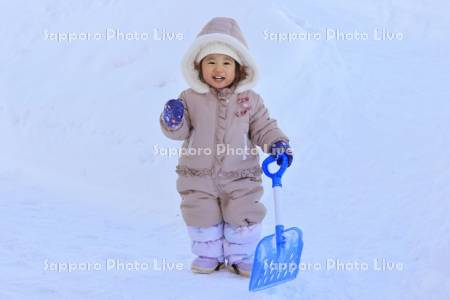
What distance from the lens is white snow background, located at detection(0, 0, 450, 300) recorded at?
338 centimetres

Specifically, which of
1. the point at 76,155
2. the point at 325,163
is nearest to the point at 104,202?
the point at 76,155

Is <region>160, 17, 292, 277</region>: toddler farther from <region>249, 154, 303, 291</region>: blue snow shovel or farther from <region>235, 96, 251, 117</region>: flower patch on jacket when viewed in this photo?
<region>249, 154, 303, 291</region>: blue snow shovel

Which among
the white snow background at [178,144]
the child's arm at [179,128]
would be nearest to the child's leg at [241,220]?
the white snow background at [178,144]

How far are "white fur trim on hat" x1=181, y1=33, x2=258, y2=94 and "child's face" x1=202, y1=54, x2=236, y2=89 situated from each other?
5 cm

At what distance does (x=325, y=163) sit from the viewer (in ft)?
16.3

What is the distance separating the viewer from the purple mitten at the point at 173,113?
10.4 feet

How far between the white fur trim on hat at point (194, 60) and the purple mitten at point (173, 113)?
0.64 feet

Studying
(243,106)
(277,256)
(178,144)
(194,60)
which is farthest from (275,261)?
(178,144)

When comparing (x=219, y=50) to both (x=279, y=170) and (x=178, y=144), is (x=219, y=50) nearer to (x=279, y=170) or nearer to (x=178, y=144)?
(x=279, y=170)

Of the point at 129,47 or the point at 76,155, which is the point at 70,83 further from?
the point at 76,155

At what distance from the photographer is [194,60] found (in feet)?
11.1

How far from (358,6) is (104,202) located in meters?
4.82

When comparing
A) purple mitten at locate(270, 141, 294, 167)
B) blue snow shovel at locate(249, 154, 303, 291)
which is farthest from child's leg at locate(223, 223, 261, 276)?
purple mitten at locate(270, 141, 294, 167)

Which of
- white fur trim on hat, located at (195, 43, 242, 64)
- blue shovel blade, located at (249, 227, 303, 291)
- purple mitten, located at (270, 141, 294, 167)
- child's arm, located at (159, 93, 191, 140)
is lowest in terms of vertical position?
blue shovel blade, located at (249, 227, 303, 291)
